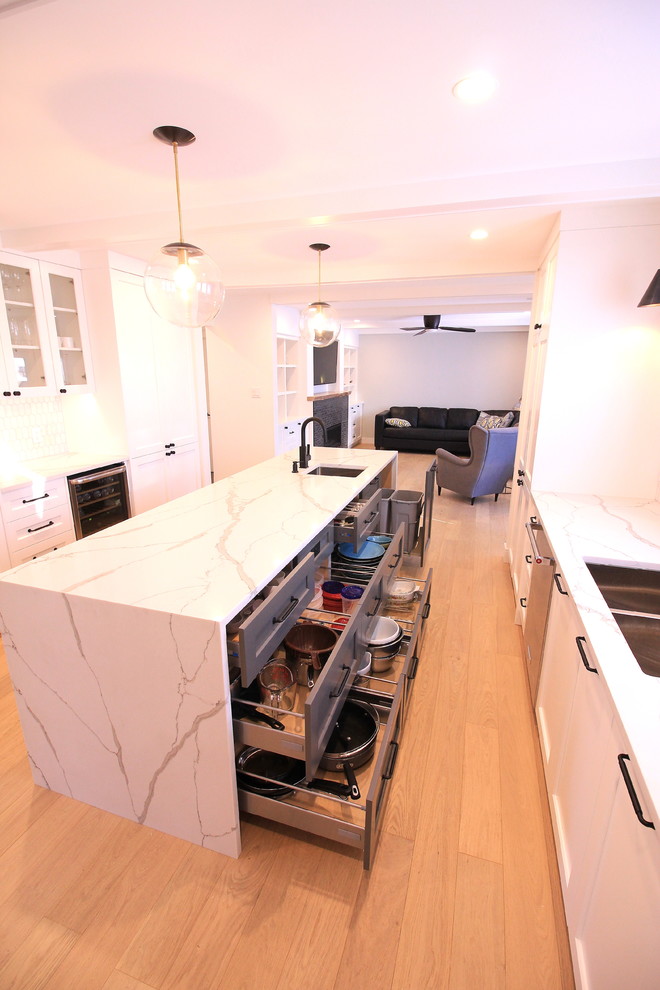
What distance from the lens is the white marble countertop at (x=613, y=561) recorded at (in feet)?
2.91

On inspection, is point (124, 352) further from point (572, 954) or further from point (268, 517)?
point (572, 954)

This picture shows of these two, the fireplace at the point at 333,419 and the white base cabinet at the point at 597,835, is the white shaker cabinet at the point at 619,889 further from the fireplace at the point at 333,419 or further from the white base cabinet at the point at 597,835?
the fireplace at the point at 333,419

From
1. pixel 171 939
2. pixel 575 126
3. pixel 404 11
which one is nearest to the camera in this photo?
pixel 404 11

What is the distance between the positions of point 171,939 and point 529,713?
161 cm

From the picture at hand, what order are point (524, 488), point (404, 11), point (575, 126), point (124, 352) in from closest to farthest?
point (404, 11) < point (575, 126) < point (524, 488) < point (124, 352)

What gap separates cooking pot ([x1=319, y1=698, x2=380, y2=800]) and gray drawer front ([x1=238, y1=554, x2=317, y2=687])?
17.3 inches

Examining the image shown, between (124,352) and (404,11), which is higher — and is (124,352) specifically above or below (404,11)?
below

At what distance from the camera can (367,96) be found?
1501 mm

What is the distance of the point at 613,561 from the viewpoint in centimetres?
164

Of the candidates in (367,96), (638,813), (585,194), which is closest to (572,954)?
(638,813)

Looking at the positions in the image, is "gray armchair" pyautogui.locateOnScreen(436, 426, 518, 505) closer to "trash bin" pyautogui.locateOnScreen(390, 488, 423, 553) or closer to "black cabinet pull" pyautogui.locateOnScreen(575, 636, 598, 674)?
"trash bin" pyautogui.locateOnScreen(390, 488, 423, 553)

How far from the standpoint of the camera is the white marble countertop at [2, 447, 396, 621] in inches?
52.1

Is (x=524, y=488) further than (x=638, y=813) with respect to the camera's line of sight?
Yes

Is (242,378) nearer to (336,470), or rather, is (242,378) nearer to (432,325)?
(336,470)
